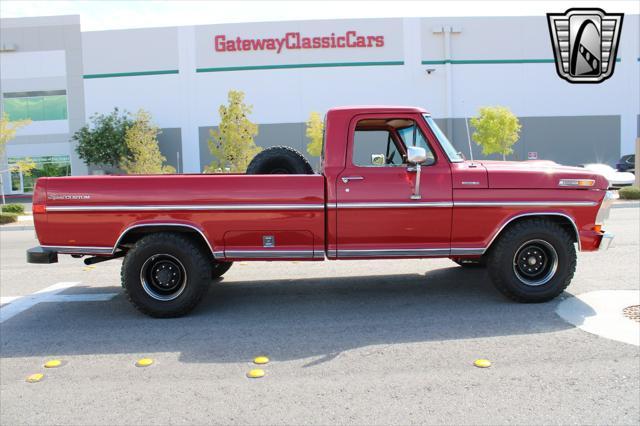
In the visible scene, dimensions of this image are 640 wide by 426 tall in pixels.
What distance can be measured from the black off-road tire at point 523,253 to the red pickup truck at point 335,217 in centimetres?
1

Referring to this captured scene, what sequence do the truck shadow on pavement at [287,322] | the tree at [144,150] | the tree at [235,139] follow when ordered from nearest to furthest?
the truck shadow on pavement at [287,322] → the tree at [235,139] → the tree at [144,150]

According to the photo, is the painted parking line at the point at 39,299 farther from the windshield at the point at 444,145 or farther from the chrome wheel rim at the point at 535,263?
the chrome wheel rim at the point at 535,263

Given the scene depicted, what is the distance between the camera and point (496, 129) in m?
30.0

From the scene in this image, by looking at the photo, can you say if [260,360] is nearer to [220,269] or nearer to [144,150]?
[220,269]

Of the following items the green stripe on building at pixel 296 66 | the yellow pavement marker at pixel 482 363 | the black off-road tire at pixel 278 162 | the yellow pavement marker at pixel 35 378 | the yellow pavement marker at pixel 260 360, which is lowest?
the yellow pavement marker at pixel 35 378

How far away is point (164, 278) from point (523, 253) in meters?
3.83

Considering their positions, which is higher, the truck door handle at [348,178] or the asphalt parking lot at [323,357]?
the truck door handle at [348,178]

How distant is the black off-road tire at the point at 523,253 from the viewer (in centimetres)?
541

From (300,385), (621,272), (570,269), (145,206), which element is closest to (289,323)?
(300,385)

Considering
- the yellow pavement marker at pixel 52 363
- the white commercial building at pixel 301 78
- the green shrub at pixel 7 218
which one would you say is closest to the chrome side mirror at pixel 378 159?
the yellow pavement marker at pixel 52 363

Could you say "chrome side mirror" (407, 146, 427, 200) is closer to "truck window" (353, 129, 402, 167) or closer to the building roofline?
"truck window" (353, 129, 402, 167)

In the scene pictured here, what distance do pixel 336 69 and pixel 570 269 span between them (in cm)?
2997

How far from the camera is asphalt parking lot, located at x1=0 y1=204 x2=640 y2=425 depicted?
3.31 metres

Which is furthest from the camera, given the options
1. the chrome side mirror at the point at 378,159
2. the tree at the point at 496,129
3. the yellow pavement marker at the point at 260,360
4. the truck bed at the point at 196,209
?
the tree at the point at 496,129
